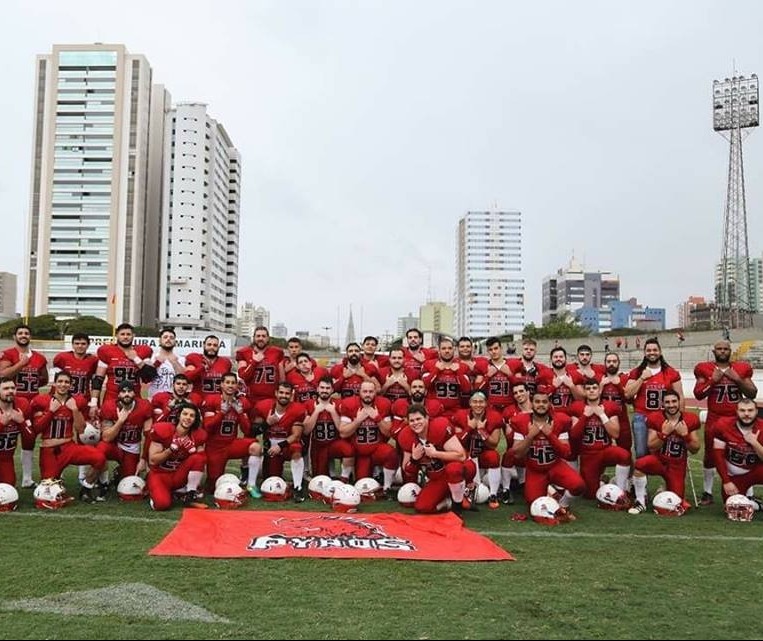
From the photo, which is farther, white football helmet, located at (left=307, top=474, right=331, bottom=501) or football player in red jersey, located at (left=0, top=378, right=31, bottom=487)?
white football helmet, located at (left=307, top=474, right=331, bottom=501)

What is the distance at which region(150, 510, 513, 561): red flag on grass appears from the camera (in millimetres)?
4893

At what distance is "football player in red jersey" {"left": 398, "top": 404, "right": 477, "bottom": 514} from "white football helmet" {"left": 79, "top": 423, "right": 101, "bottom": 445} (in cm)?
327

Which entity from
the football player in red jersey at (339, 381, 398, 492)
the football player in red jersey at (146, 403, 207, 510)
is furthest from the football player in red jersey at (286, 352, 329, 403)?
the football player in red jersey at (146, 403, 207, 510)

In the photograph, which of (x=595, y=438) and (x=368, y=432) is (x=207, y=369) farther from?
(x=595, y=438)

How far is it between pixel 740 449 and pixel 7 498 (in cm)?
696

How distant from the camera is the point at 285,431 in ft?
23.5

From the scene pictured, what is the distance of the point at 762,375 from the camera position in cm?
1747

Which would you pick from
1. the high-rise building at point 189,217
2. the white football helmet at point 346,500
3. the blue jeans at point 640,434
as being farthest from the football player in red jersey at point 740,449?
the high-rise building at point 189,217

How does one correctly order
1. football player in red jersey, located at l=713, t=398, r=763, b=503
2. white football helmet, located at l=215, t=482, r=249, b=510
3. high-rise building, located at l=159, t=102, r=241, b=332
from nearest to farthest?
football player in red jersey, located at l=713, t=398, r=763, b=503, white football helmet, located at l=215, t=482, r=249, b=510, high-rise building, located at l=159, t=102, r=241, b=332

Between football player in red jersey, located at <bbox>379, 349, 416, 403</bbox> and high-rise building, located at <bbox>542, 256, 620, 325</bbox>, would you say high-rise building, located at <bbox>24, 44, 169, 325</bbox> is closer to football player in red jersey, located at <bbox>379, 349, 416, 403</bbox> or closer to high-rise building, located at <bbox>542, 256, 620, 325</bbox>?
football player in red jersey, located at <bbox>379, 349, 416, 403</bbox>

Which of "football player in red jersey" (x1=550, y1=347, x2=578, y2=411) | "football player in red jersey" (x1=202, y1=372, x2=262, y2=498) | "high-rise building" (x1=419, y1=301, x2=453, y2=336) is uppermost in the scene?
"high-rise building" (x1=419, y1=301, x2=453, y2=336)

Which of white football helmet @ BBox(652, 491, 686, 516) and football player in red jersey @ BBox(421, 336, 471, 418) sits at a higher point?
football player in red jersey @ BBox(421, 336, 471, 418)

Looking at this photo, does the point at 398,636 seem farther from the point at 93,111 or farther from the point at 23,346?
the point at 93,111

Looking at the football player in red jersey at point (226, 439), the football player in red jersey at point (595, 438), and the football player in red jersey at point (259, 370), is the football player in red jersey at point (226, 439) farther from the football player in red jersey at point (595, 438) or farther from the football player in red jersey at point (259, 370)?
the football player in red jersey at point (595, 438)
